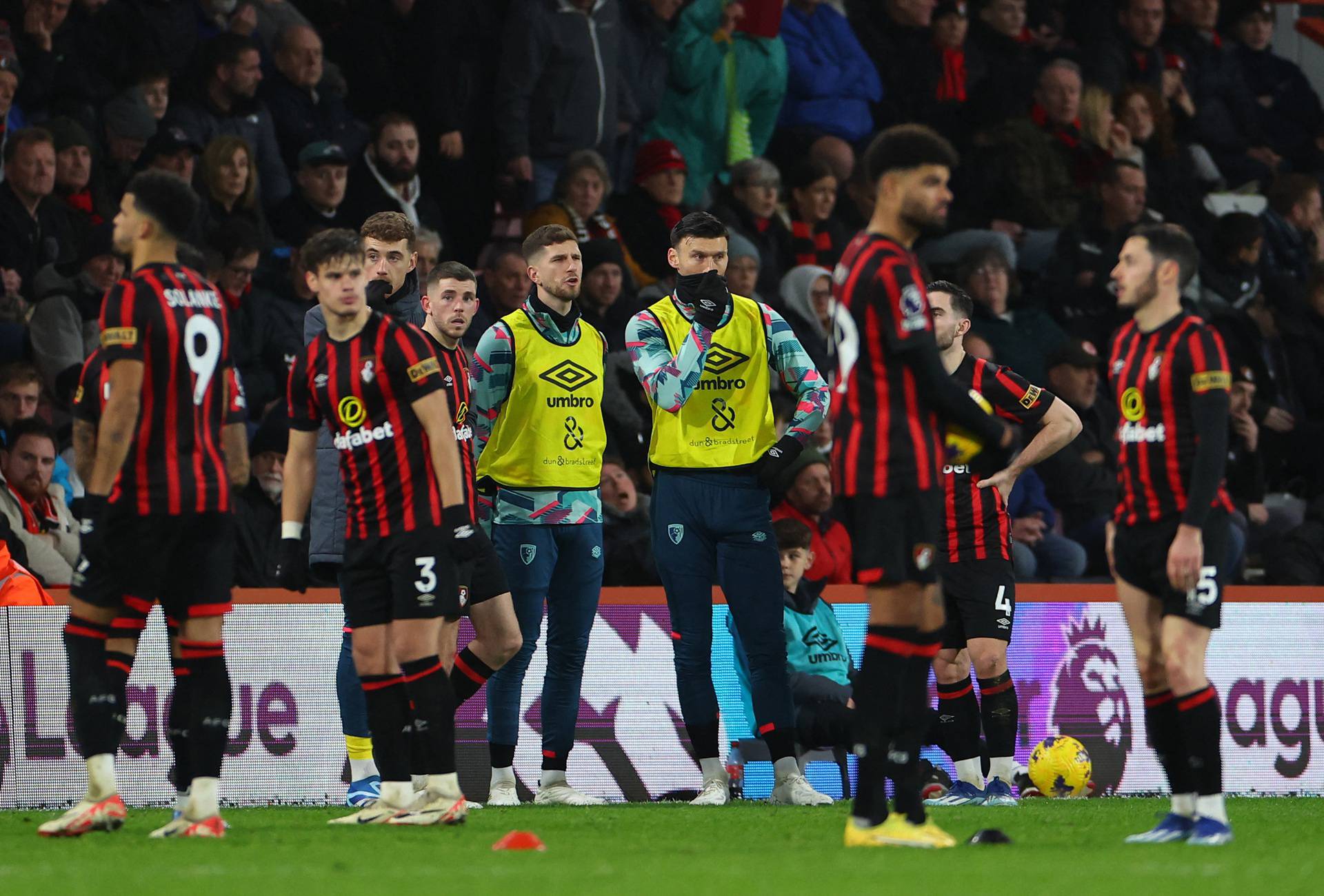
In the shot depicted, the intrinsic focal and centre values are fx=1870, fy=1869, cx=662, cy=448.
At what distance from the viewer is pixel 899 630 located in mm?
6312

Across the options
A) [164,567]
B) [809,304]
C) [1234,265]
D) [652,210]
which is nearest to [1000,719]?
[164,567]

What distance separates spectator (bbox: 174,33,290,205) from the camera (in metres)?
12.6

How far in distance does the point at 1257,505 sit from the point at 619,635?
6.33 meters

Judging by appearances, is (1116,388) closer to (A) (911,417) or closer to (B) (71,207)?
(A) (911,417)

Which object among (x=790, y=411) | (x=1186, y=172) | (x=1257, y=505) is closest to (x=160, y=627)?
(x=790, y=411)

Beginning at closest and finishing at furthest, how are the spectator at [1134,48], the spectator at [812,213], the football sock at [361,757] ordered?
the football sock at [361,757] → the spectator at [812,213] → the spectator at [1134,48]

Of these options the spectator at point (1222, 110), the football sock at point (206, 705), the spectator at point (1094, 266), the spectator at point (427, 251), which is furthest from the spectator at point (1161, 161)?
the football sock at point (206, 705)

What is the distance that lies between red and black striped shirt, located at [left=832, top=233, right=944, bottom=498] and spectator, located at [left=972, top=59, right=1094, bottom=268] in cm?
966

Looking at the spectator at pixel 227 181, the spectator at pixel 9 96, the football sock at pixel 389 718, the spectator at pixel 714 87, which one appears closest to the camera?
the football sock at pixel 389 718

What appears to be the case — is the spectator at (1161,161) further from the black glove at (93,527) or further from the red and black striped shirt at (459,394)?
the black glove at (93,527)

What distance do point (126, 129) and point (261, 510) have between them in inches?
119

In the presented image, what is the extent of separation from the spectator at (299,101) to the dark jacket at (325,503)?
4.72 metres

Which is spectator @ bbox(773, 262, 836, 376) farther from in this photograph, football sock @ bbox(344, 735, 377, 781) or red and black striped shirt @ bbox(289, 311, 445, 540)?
red and black striped shirt @ bbox(289, 311, 445, 540)

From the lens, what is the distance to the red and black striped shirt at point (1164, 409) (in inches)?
264
